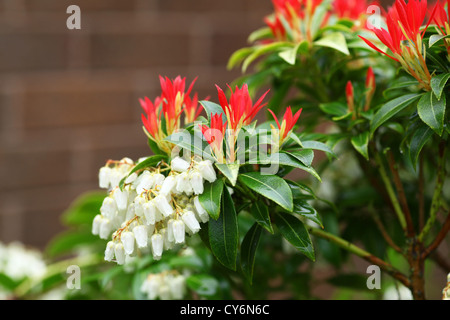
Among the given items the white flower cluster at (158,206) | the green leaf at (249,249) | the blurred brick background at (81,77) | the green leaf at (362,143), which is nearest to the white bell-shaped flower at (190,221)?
the white flower cluster at (158,206)

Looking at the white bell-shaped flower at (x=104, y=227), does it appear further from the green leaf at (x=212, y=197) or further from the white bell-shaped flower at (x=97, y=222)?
the green leaf at (x=212, y=197)

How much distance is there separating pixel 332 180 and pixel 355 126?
25 cm

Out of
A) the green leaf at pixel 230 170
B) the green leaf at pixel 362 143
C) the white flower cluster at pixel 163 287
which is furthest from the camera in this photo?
the white flower cluster at pixel 163 287

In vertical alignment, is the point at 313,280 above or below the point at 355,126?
below

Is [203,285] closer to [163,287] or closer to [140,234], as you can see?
[163,287]

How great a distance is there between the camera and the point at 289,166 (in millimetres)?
632

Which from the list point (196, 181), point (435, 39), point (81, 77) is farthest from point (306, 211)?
point (81, 77)

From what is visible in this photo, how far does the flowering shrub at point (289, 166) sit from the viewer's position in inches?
22.4

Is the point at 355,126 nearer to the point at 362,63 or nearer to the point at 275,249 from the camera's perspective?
the point at 362,63

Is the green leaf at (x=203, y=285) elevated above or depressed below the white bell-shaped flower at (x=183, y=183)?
below

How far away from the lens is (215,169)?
1.95 feet

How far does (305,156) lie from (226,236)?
0.13 m

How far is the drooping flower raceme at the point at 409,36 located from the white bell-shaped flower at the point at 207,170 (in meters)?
0.23
